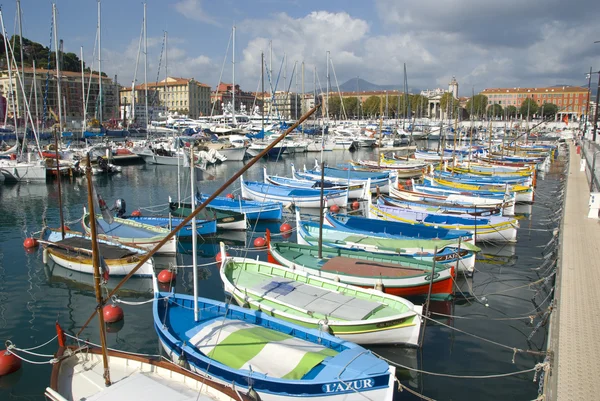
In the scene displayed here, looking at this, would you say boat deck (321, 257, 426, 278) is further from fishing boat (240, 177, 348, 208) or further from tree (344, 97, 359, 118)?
tree (344, 97, 359, 118)

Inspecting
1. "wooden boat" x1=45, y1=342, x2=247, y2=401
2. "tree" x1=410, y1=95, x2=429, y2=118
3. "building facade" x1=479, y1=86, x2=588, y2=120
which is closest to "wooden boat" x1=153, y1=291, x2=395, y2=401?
"wooden boat" x1=45, y1=342, x2=247, y2=401

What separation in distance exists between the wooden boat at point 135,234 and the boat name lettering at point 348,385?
1535 cm

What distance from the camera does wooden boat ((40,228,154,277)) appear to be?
21359 mm

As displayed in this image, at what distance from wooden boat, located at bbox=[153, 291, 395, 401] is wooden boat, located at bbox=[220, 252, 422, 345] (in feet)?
3.93

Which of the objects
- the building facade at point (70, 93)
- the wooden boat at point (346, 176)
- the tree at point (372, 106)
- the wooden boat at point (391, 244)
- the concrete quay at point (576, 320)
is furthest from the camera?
the tree at point (372, 106)

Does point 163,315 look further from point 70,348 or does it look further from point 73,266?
point 73,266

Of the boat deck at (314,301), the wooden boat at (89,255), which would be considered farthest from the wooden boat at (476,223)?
the wooden boat at (89,255)

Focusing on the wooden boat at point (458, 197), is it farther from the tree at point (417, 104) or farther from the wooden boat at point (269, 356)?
the tree at point (417, 104)

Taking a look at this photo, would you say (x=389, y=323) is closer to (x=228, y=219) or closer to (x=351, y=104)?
(x=228, y=219)

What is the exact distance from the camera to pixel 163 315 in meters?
14.4

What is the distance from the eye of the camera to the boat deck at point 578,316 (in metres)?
10.5

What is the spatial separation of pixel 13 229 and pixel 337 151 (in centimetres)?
7139

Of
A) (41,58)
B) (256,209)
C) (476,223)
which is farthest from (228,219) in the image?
(41,58)

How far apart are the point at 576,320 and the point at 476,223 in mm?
15105
